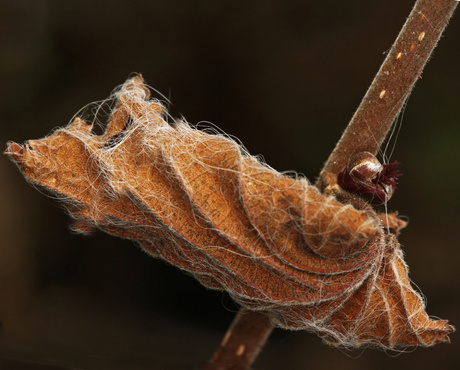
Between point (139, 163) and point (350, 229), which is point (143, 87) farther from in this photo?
point (350, 229)

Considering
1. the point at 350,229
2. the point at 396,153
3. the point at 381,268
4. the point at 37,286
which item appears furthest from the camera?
the point at 37,286

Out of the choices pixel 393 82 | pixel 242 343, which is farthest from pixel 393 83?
pixel 242 343

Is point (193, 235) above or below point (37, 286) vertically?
above

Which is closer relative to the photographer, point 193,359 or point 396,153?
point 396,153

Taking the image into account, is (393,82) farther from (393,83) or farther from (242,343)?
(242,343)

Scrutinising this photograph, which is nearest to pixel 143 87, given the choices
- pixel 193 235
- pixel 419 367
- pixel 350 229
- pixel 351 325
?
pixel 193 235

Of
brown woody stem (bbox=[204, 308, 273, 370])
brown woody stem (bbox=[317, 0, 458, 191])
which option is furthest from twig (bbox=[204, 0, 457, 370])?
brown woody stem (bbox=[204, 308, 273, 370])
